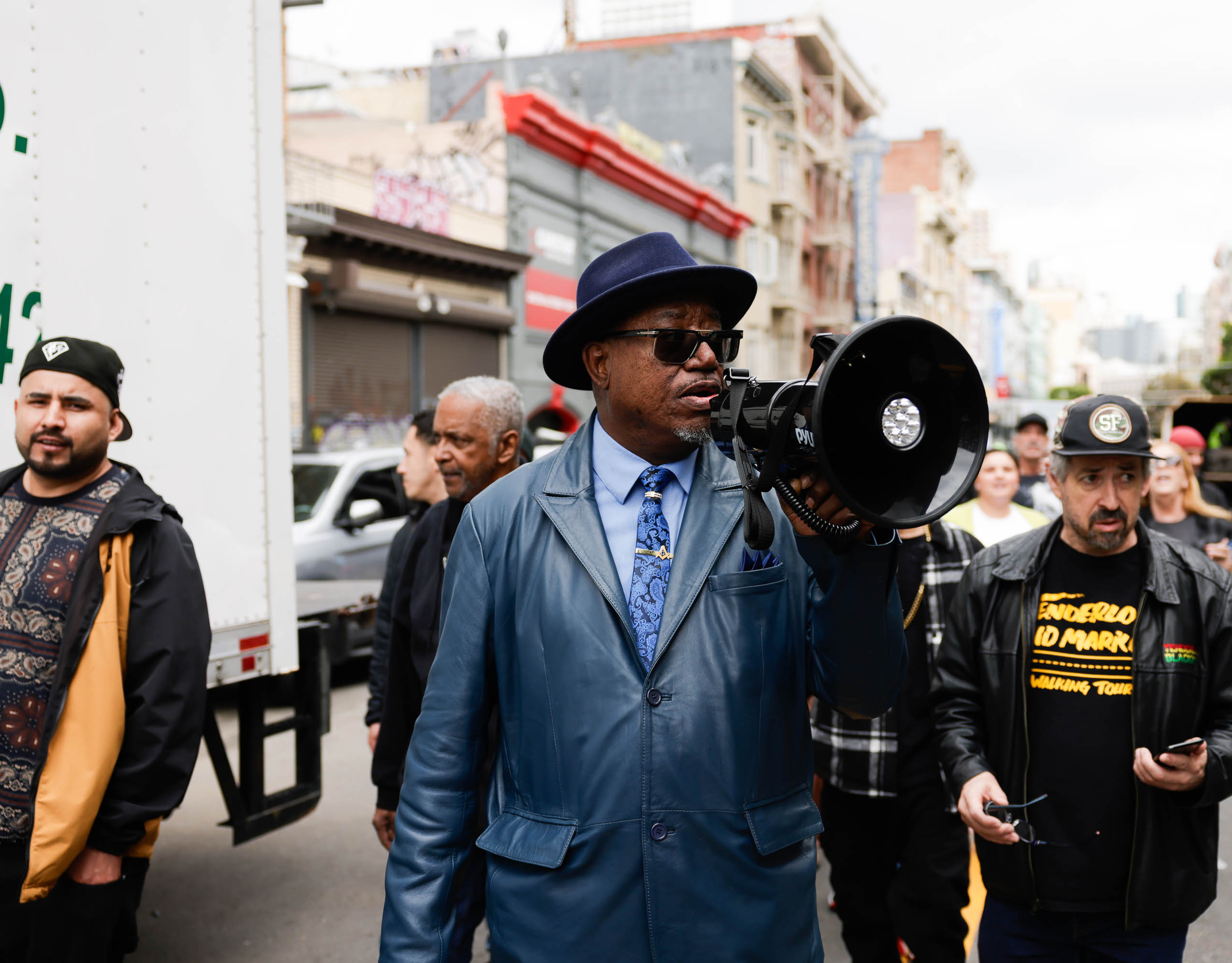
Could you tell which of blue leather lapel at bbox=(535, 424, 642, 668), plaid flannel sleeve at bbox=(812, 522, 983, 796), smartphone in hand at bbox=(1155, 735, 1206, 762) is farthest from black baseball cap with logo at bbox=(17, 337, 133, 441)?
smartphone in hand at bbox=(1155, 735, 1206, 762)

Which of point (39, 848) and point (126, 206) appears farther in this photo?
point (126, 206)

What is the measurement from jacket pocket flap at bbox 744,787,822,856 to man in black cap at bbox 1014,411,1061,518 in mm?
6831

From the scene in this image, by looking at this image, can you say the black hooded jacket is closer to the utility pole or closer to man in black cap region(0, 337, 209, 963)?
man in black cap region(0, 337, 209, 963)

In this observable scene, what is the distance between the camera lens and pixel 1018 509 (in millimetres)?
5766

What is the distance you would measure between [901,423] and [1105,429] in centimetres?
156

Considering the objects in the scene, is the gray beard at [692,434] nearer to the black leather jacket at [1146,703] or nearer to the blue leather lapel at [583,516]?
the blue leather lapel at [583,516]

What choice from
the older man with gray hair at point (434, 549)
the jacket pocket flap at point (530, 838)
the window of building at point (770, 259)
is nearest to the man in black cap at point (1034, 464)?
the older man with gray hair at point (434, 549)

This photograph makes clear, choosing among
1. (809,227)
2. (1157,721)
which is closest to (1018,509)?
(1157,721)

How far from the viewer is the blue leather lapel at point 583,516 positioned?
2.08 meters

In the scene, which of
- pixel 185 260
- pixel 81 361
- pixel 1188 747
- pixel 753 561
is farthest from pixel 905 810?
pixel 185 260

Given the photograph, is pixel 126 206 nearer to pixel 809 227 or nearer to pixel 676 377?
pixel 676 377

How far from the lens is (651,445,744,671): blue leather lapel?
2061mm

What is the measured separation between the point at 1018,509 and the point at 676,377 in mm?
4096

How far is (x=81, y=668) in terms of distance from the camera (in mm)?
2973
